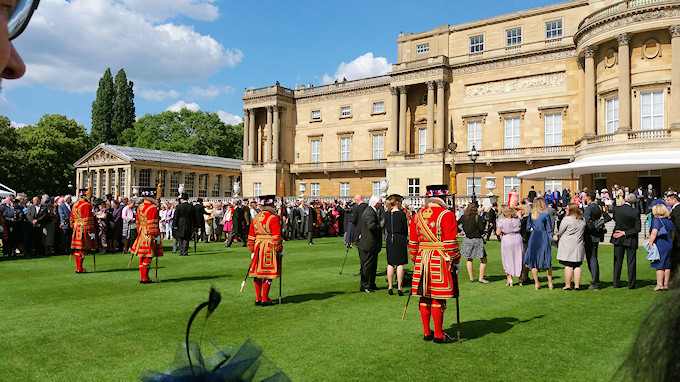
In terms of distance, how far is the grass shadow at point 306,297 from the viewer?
986cm

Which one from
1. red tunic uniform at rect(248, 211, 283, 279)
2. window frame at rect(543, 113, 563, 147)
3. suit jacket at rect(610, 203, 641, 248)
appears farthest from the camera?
window frame at rect(543, 113, 563, 147)

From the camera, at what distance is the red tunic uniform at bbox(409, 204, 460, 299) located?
7137 mm

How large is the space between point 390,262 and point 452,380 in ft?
19.0

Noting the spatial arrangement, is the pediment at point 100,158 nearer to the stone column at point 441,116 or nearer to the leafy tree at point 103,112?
the leafy tree at point 103,112

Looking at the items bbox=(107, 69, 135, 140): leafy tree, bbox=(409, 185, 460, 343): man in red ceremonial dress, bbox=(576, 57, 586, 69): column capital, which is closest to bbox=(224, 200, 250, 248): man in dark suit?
A: bbox=(409, 185, 460, 343): man in red ceremonial dress

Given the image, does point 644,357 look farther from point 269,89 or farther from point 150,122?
point 150,122

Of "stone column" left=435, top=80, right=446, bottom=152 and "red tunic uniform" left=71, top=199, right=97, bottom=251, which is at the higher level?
"stone column" left=435, top=80, right=446, bottom=152

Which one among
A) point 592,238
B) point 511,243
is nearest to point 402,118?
point 592,238

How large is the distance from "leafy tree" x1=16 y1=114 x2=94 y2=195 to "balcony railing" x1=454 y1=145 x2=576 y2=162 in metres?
49.5

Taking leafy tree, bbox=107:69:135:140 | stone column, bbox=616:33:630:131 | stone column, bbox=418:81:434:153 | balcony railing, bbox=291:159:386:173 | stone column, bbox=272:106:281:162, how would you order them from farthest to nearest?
1. leafy tree, bbox=107:69:135:140
2. stone column, bbox=272:106:281:162
3. balcony railing, bbox=291:159:386:173
4. stone column, bbox=418:81:434:153
5. stone column, bbox=616:33:630:131

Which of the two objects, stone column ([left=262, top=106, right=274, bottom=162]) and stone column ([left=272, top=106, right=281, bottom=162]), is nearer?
stone column ([left=272, top=106, right=281, bottom=162])

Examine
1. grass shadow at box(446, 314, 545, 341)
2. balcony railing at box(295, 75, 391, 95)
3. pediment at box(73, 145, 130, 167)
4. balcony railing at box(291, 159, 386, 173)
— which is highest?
balcony railing at box(295, 75, 391, 95)

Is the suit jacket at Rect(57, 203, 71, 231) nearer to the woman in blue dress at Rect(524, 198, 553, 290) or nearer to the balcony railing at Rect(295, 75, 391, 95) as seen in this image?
the woman in blue dress at Rect(524, 198, 553, 290)

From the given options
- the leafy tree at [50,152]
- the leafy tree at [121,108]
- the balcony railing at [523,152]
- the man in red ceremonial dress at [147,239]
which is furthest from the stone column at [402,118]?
the leafy tree at [121,108]
